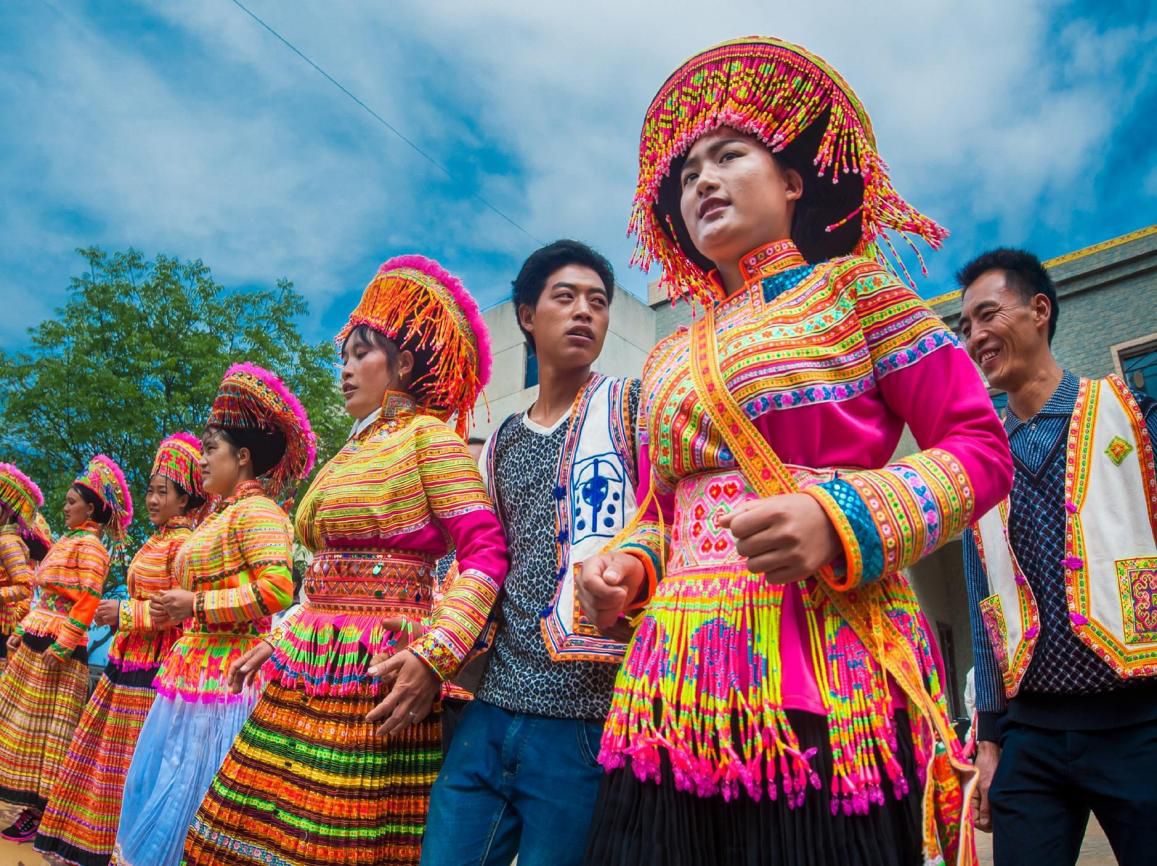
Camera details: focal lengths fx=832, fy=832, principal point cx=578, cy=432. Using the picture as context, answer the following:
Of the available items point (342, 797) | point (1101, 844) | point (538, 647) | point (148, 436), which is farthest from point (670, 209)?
point (148, 436)

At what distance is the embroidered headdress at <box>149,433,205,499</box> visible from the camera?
5.45 m

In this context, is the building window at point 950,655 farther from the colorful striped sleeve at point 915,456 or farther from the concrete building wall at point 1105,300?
the colorful striped sleeve at point 915,456

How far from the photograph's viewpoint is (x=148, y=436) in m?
13.9

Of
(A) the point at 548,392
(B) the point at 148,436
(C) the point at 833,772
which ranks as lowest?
(C) the point at 833,772

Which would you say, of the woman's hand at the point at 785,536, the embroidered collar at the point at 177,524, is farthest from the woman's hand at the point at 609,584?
the embroidered collar at the point at 177,524

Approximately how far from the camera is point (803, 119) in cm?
172

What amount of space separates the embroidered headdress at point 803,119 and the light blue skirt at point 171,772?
115 inches

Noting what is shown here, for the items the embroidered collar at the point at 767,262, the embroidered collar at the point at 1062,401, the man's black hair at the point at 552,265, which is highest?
the man's black hair at the point at 552,265

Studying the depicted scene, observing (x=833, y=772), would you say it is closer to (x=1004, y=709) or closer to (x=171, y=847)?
(x=1004, y=709)

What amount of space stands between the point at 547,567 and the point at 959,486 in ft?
4.07

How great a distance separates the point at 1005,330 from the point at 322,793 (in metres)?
2.46

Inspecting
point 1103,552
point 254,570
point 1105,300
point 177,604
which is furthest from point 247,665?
point 1105,300

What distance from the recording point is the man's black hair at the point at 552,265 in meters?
2.74

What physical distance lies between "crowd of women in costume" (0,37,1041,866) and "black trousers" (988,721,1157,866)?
1.02 m
